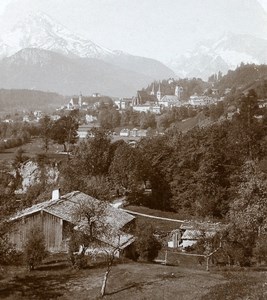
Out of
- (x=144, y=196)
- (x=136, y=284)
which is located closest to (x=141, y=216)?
(x=144, y=196)

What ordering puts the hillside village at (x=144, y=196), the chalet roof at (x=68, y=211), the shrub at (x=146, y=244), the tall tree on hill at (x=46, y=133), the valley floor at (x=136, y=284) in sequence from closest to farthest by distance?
the valley floor at (x=136, y=284) < the hillside village at (x=144, y=196) < the shrub at (x=146, y=244) < the chalet roof at (x=68, y=211) < the tall tree on hill at (x=46, y=133)

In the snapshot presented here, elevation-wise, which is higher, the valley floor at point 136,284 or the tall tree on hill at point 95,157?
the tall tree on hill at point 95,157

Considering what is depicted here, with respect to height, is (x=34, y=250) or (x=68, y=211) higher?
(x=68, y=211)

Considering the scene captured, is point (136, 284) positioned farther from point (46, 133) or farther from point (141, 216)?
point (46, 133)

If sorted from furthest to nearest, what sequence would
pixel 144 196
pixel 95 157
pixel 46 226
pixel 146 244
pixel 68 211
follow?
pixel 95 157
pixel 144 196
pixel 68 211
pixel 46 226
pixel 146 244

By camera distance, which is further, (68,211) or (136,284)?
(68,211)

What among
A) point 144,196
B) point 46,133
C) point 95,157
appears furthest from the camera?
point 46,133

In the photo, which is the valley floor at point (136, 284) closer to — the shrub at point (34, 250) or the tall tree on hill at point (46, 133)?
the shrub at point (34, 250)

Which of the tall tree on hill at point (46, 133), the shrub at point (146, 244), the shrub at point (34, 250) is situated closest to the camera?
the shrub at point (34, 250)

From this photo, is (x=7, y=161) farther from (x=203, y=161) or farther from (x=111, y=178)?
(x=203, y=161)

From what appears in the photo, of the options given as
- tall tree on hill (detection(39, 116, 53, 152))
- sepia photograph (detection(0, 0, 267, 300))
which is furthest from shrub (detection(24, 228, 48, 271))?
tall tree on hill (detection(39, 116, 53, 152))

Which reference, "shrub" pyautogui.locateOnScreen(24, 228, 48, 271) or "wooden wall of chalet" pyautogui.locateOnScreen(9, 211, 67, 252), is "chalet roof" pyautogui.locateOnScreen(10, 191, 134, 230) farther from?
"shrub" pyautogui.locateOnScreen(24, 228, 48, 271)

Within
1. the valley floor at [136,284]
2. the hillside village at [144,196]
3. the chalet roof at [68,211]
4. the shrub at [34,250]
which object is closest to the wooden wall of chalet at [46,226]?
the hillside village at [144,196]
